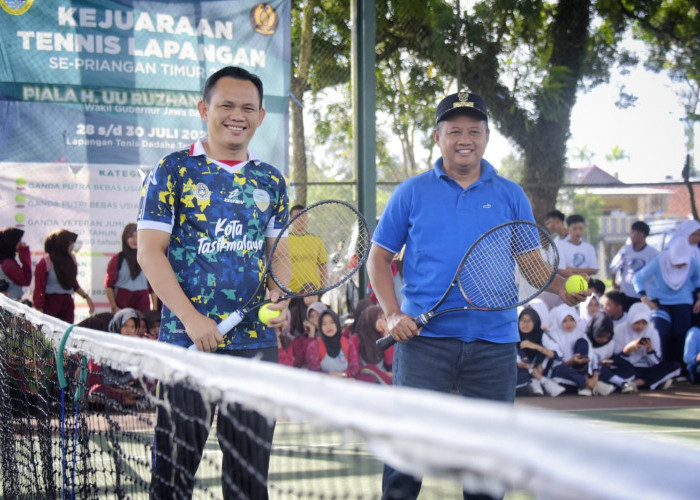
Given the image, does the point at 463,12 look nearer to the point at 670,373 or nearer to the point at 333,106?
the point at 333,106

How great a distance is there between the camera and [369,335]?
827 cm

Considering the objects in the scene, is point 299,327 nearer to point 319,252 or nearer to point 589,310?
point 319,252

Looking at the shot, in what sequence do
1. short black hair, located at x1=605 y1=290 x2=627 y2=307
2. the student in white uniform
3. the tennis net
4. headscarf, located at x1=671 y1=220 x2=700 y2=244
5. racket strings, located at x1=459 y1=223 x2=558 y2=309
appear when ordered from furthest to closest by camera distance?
headscarf, located at x1=671 y1=220 x2=700 y2=244
the student in white uniform
short black hair, located at x1=605 y1=290 x2=627 y2=307
racket strings, located at x1=459 y1=223 x2=558 y2=309
the tennis net

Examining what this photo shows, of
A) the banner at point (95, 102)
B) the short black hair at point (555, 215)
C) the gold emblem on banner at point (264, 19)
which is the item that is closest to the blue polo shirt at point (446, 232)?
the banner at point (95, 102)

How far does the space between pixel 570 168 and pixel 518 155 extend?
834 mm

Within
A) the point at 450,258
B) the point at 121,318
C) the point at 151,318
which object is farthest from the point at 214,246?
the point at 151,318

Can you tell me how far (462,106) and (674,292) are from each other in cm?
691

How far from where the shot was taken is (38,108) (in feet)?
25.7

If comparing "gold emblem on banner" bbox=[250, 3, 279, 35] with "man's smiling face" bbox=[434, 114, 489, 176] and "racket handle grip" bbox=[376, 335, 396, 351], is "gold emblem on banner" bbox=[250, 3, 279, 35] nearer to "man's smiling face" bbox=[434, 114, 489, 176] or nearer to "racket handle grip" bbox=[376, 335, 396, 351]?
"man's smiling face" bbox=[434, 114, 489, 176]

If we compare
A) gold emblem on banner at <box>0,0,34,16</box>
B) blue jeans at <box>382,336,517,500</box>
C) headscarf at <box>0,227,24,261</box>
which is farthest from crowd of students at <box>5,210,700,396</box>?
blue jeans at <box>382,336,517,500</box>

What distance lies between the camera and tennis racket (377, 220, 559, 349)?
3.18 metres

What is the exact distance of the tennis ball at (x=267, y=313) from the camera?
9.19 ft

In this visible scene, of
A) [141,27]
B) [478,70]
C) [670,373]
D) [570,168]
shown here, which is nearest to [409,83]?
[478,70]

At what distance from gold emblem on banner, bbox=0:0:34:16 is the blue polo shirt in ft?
19.6
